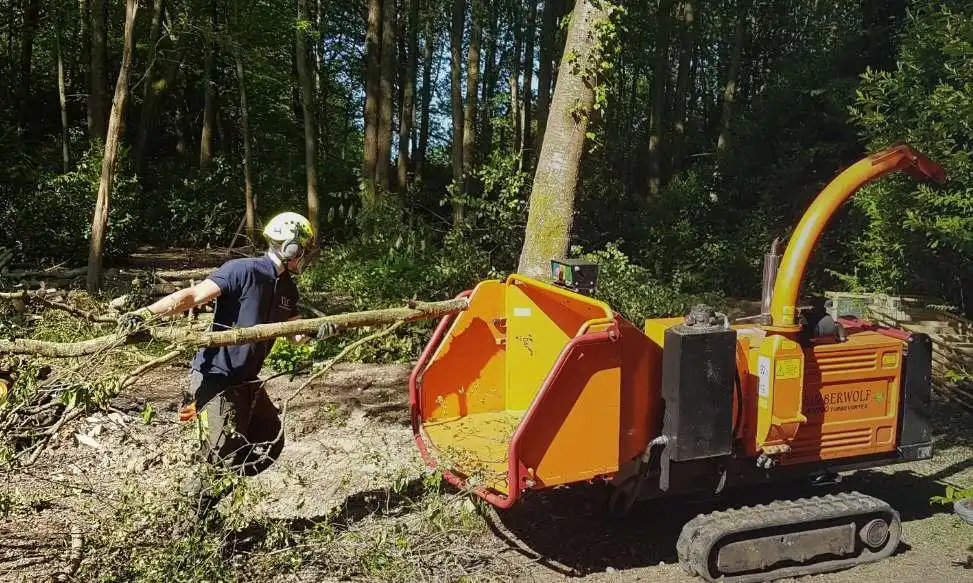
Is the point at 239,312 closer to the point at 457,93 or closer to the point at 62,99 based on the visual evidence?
the point at 457,93

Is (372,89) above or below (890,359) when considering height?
above

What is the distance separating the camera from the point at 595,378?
13.4ft

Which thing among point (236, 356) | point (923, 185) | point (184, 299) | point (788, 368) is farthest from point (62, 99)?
point (788, 368)

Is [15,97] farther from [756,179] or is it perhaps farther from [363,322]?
[363,322]

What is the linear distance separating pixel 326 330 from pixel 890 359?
11.9ft

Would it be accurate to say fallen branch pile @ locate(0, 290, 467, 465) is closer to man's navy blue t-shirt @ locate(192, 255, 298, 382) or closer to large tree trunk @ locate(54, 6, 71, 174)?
man's navy blue t-shirt @ locate(192, 255, 298, 382)

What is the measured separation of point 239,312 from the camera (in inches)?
173

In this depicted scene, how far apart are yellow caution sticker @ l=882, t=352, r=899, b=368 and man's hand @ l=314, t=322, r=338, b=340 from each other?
3.54 meters

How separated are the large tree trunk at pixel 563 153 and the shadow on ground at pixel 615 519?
2.28 m

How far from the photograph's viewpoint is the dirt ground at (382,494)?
450 centimetres

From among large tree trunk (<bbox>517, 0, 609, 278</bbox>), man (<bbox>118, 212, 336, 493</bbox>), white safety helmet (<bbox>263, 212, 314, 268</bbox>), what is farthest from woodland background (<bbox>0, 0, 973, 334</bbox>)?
man (<bbox>118, 212, 336, 493</bbox>)

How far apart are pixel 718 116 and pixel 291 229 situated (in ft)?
91.8

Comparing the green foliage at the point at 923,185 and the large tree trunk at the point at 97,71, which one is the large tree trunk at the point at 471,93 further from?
the green foliage at the point at 923,185

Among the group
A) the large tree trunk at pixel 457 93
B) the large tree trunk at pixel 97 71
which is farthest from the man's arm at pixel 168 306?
the large tree trunk at pixel 97 71
